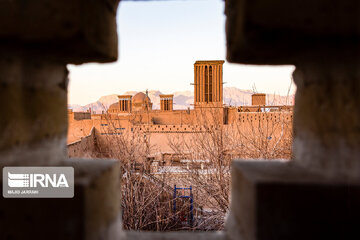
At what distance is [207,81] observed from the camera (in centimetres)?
2702

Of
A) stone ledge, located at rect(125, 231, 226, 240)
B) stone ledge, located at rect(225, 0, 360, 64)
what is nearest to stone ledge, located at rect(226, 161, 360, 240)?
stone ledge, located at rect(125, 231, 226, 240)

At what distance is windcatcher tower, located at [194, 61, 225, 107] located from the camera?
87.6 ft

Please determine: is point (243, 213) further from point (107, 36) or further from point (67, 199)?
point (107, 36)

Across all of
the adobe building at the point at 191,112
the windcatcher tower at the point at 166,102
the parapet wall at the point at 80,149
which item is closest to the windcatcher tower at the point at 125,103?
the adobe building at the point at 191,112

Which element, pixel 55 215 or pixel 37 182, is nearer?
pixel 55 215

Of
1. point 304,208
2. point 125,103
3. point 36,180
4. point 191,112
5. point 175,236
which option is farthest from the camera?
point 125,103

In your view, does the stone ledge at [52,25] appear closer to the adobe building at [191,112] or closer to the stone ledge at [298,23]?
the stone ledge at [298,23]

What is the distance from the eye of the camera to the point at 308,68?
81 centimetres

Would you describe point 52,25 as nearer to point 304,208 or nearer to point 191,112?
point 304,208

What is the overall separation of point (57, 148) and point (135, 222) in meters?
4.64

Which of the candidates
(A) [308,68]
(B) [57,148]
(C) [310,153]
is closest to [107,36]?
(B) [57,148]

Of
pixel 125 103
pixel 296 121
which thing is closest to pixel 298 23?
pixel 296 121

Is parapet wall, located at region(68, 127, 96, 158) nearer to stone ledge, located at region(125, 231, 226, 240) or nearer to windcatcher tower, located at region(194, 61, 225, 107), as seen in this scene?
stone ledge, located at region(125, 231, 226, 240)

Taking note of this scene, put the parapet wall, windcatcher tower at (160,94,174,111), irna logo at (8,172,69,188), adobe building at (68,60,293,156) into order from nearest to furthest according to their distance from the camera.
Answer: irna logo at (8,172,69,188) < the parapet wall < adobe building at (68,60,293,156) < windcatcher tower at (160,94,174,111)
